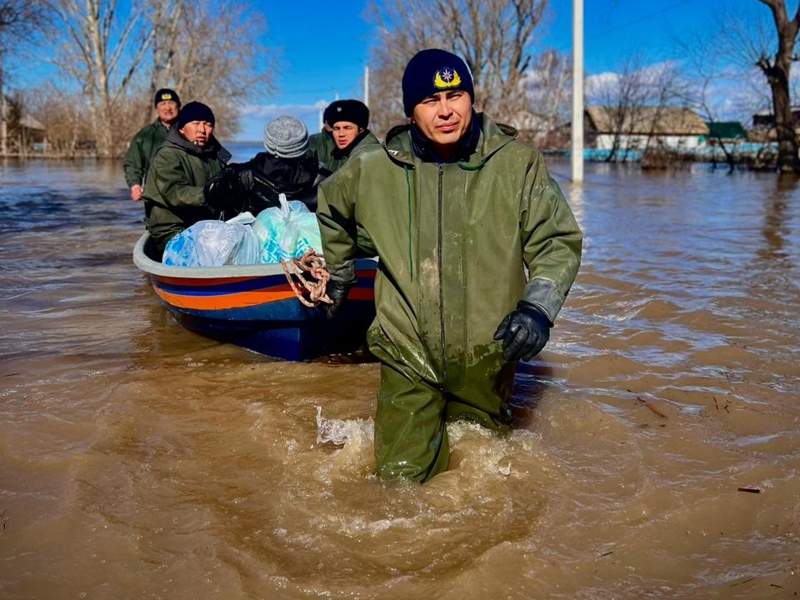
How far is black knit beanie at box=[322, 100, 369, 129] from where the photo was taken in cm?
584

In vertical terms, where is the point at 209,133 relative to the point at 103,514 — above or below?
above

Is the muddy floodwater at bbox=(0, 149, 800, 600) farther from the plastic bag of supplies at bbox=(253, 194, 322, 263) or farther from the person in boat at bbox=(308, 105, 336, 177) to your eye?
the person in boat at bbox=(308, 105, 336, 177)

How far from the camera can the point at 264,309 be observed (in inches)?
183

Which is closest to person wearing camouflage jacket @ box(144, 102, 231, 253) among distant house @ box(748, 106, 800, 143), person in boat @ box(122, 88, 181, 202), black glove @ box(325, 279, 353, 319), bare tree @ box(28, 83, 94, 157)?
person in boat @ box(122, 88, 181, 202)

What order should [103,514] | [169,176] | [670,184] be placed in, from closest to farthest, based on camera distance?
[103,514] < [169,176] < [670,184]

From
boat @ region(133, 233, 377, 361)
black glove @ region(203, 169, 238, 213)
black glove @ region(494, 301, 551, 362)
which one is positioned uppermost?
black glove @ region(203, 169, 238, 213)

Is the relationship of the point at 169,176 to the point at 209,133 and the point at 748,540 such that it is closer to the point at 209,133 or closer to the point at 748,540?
the point at 209,133

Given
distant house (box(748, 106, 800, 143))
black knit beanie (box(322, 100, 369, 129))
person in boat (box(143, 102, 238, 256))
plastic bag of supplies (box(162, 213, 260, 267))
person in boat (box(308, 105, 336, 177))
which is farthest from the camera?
distant house (box(748, 106, 800, 143))

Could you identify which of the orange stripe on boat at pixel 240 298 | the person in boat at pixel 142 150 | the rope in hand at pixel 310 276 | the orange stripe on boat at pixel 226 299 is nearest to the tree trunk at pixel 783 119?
the person in boat at pixel 142 150

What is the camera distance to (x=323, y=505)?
2.91 metres

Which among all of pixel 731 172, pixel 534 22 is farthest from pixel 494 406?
pixel 534 22

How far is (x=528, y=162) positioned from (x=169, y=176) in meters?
3.96

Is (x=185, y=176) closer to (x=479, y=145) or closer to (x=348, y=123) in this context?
(x=348, y=123)

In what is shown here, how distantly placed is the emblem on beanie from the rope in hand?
1.02 m
